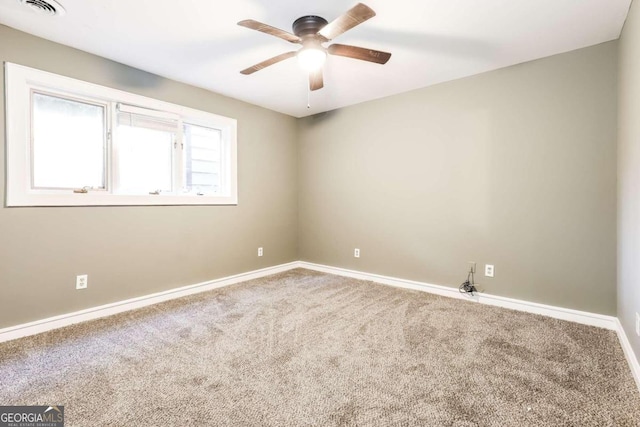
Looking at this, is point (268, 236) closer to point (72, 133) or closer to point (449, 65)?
point (72, 133)

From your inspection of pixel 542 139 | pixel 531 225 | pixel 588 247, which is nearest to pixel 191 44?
pixel 542 139

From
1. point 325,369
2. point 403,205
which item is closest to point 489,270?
point 403,205

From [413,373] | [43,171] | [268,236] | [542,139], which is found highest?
[542,139]

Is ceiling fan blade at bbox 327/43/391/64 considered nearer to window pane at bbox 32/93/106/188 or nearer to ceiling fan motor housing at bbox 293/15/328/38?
ceiling fan motor housing at bbox 293/15/328/38

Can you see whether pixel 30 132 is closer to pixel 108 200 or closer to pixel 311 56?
pixel 108 200

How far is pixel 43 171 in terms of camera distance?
2.47 meters

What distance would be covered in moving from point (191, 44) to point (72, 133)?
1342 millimetres

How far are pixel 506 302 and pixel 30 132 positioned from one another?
173 inches

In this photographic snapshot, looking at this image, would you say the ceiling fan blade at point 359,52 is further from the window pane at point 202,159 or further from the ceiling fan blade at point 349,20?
the window pane at point 202,159

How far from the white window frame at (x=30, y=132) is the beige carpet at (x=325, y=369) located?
1071 millimetres

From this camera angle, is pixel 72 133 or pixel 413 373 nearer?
pixel 413 373

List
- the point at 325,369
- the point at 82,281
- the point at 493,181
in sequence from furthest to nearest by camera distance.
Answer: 1. the point at 493,181
2. the point at 82,281
3. the point at 325,369

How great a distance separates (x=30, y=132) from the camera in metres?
2.31

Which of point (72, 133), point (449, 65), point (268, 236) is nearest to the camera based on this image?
point (72, 133)
